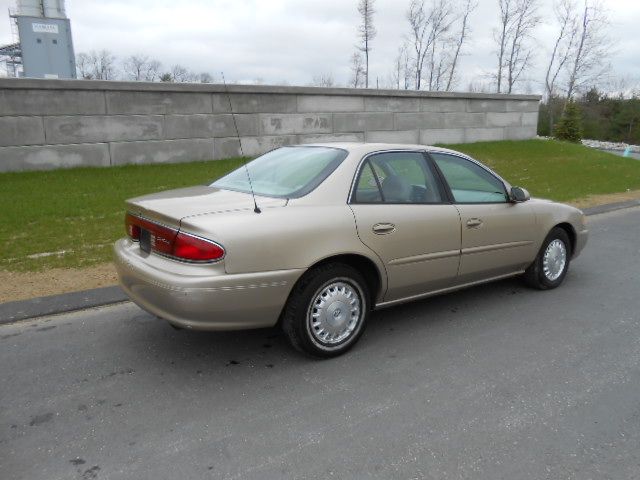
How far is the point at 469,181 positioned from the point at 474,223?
1.53 feet

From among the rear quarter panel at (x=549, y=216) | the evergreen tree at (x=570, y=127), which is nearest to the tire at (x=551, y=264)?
the rear quarter panel at (x=549, y=216)

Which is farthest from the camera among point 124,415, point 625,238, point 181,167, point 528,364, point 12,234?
point 181,167

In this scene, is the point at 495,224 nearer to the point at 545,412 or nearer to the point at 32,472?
the point at 545,412

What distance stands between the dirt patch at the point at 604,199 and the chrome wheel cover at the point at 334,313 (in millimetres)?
8333

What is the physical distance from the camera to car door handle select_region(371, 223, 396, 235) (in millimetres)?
3812

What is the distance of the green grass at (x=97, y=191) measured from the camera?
20.5ft

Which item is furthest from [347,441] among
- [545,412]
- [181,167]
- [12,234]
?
[181,167]

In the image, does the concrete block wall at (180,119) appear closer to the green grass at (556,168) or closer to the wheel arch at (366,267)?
the green grass at (556,168)

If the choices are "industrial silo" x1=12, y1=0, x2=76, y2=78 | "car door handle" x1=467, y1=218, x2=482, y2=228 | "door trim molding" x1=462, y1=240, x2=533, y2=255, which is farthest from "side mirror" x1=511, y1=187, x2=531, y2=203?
"industrial silo" x1=12, y1=0, x2=76, y2=78

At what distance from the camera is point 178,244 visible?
10.8ft

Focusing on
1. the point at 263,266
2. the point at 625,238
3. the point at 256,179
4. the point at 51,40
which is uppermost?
the point at 51,40

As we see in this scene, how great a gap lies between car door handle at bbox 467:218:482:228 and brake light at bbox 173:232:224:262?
2220 millimetres

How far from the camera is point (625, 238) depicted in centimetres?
798

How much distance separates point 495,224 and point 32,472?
380 cm
